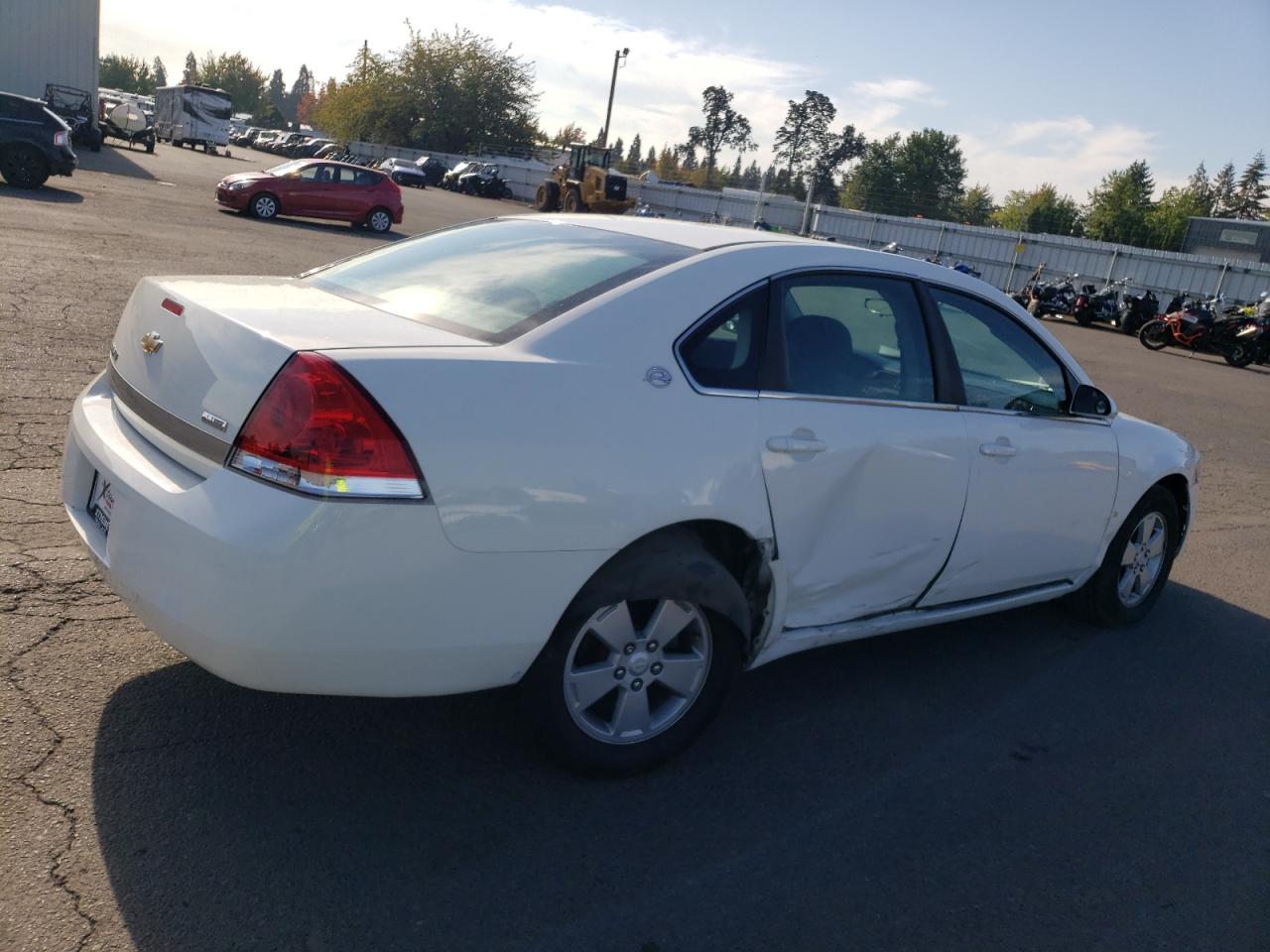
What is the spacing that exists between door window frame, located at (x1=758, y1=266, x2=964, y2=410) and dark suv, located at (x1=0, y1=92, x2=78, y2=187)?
20.4 m

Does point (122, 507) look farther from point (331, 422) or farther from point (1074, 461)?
point (1074, 461)

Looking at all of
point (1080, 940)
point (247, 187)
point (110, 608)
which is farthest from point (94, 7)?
point (1080, 940)

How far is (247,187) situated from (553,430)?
75.6 ft

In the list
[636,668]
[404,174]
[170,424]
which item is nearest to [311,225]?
[170,424]

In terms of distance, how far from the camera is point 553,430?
9.36 ft

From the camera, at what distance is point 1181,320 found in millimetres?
23922

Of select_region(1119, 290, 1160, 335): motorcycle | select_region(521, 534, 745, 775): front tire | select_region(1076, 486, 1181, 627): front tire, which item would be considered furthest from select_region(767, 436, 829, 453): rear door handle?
select_region(1119, 290, 1160, 335): motorcycle

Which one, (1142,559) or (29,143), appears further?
(29,143)

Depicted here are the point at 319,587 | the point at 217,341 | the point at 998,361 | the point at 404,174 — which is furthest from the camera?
the point at 404,174

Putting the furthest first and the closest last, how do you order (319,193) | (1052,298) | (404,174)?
(404,174), (1052,298), (319,193)

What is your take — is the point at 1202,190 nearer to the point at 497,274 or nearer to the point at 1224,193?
the point at 1224,193

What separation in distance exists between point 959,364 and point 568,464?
1895mm

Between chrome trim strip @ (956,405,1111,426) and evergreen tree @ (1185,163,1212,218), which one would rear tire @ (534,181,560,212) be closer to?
chrome trim strip @ (956,405,1111,426)

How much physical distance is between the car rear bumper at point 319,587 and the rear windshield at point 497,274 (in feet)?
2.20
